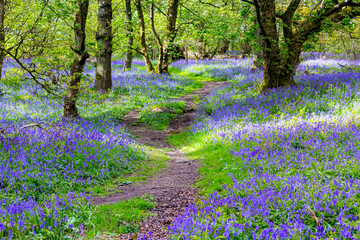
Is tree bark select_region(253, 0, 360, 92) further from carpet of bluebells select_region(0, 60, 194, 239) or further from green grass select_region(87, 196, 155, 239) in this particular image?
green grass select_region(87, 196, 155, 239)

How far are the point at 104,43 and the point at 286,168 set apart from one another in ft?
41.0

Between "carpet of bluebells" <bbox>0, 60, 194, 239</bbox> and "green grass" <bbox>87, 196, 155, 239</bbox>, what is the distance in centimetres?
19

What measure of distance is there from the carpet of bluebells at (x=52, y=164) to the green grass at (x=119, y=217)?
0.61ft

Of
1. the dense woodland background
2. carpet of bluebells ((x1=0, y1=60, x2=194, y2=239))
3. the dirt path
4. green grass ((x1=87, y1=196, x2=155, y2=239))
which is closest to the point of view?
carpet of bluebells ((x1=0, y1=60, x2=194, y2=239))

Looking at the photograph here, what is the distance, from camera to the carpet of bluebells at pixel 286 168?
3.60 m

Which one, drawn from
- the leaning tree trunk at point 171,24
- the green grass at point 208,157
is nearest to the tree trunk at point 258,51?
the green grass at point 208,157

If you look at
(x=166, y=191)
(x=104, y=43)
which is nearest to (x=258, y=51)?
(x=104, y=43)

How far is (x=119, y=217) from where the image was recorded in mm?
4422

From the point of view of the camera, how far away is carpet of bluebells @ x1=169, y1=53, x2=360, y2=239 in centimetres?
360

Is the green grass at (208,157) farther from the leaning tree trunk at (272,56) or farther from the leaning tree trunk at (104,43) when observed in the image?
the leaning tree trunk at (104,43)

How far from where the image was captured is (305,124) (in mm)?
7801

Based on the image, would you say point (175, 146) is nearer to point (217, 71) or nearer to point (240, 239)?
point (240, 239)

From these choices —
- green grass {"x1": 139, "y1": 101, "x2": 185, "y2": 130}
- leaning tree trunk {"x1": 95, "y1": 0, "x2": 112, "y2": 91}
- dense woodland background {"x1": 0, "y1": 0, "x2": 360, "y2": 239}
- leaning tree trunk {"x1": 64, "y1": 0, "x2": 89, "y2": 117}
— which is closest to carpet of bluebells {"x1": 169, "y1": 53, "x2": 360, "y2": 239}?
dense woodland background {"x1": 0, "y1": 0, "x2": 360, "y2": 239}

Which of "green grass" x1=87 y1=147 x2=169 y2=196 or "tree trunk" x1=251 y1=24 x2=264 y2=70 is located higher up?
"tree trunk" x1=251 y1=24 x2=264 y2=70
